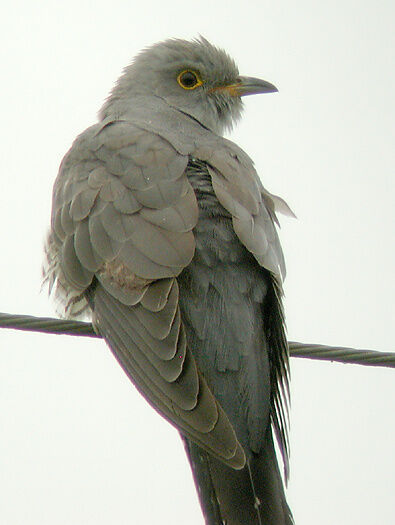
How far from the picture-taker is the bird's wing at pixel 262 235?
4.78 metres

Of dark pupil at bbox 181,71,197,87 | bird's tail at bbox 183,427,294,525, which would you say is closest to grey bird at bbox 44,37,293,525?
bird's tail at bbox 183,427,294,525

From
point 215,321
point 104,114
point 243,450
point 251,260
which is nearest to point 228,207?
point 251,260

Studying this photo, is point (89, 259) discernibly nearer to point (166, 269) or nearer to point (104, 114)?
point (166, 269)

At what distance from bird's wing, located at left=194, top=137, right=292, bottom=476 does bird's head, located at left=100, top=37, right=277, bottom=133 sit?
57.3 inches

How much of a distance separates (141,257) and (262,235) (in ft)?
2.21

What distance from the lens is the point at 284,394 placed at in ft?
15.7

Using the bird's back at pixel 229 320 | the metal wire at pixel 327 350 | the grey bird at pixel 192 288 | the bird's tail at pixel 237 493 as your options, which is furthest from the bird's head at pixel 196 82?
the bird's tail at pixel 237 493

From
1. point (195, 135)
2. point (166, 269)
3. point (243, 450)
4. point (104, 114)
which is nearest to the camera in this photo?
point (243, 450)

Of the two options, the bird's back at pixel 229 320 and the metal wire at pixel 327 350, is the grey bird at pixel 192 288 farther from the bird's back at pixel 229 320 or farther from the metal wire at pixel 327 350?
the metal wire at pixel 327 350

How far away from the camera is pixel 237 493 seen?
4.43 m

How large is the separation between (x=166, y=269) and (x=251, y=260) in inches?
19.7

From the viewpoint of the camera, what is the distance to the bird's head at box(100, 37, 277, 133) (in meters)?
7.10

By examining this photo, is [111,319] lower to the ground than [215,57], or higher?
lower

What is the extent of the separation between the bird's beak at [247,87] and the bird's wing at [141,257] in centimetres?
167
